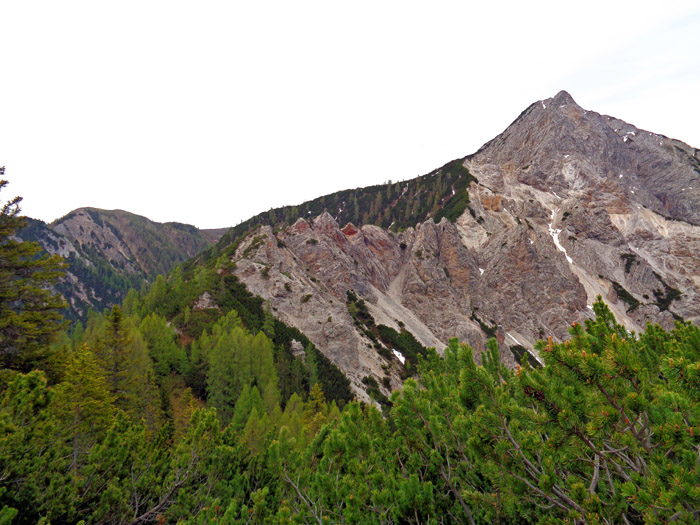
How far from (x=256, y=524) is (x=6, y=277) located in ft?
48.6

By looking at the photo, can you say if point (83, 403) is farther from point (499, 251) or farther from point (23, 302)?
point (499, 251)

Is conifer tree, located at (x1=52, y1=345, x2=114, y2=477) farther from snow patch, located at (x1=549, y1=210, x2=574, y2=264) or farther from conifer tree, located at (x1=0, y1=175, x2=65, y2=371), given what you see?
snow patch, located at (x1=549, y1=210, x2=574, y2=264)

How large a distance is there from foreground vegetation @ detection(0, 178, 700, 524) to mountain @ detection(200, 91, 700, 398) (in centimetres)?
4424

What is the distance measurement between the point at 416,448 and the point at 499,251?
A: 10581 centimetres

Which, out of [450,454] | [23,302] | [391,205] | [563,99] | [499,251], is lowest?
[499,251]

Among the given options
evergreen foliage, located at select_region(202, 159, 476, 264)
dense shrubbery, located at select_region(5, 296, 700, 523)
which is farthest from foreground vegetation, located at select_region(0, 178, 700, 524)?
evergreen foliage, located at select_region(202, 159, 476, 264)

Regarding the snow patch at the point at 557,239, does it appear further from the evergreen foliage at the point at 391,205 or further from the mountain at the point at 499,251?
the evergreen foliage at the point at 391,205

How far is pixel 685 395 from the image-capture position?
4.23 metres

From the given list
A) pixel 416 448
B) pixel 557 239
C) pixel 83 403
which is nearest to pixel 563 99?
pixel 557 239

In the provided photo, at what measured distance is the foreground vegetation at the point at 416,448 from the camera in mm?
4094

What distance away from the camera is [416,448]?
8336 mm

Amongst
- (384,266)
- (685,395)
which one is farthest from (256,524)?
(384,266)

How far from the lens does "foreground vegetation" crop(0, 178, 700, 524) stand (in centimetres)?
409

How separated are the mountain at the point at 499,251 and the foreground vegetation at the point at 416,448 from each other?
44.2m
